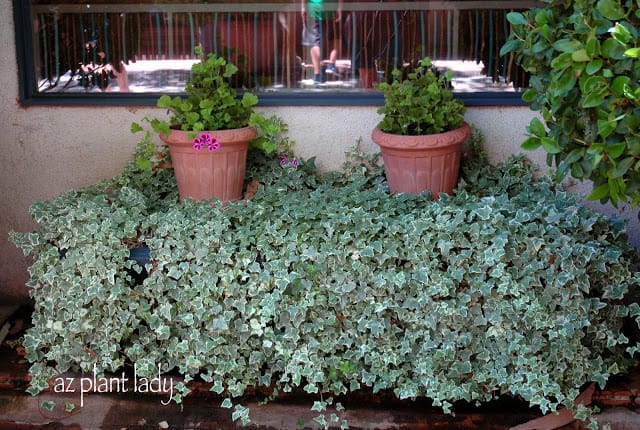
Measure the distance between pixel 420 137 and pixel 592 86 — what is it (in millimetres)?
1315

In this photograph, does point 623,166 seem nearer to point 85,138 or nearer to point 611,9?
point 611,9

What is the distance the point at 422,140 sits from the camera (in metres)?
3.73

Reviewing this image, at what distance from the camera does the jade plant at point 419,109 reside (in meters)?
3.79

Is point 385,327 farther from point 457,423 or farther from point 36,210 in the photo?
point 36,210

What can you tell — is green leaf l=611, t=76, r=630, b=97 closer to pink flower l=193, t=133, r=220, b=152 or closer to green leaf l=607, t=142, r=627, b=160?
green leaf l=607, t=142, r=627, b=160

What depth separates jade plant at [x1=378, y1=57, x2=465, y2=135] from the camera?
12.4ft

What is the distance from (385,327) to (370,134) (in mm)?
1331

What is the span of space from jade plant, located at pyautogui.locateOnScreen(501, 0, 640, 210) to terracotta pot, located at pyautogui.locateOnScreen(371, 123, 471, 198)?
857 millimetres

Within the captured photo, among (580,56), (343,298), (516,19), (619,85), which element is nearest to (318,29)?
(516,19)

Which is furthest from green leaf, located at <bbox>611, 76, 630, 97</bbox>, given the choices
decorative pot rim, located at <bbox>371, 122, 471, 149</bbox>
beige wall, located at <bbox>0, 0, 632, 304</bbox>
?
beige wall, located at <bbox>0, 0, 632, 304</bbox>

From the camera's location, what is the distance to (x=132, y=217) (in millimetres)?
3527

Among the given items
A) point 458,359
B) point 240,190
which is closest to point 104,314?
point 240,190

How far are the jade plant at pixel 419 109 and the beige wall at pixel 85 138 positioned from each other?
0.36 meters

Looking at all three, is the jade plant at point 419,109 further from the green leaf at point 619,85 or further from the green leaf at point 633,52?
the green leaf at point 633,52
